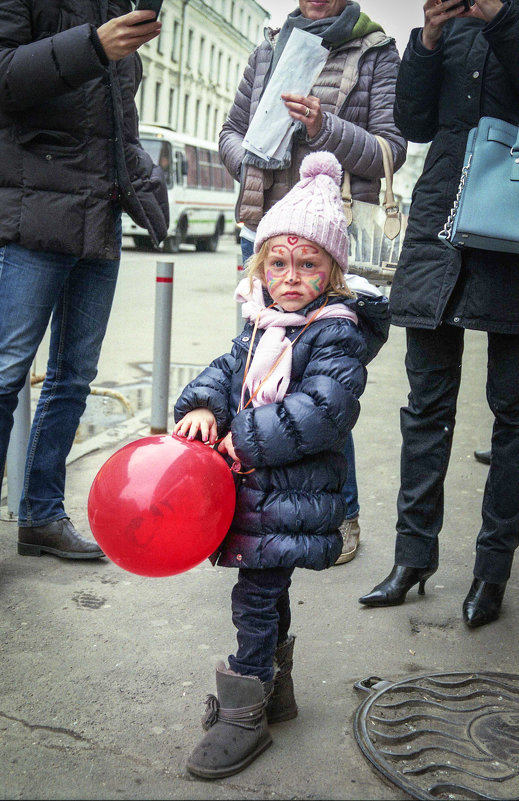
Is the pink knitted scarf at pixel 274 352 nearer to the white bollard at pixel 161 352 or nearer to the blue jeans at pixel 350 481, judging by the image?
the blue jeans at pixel 350 481

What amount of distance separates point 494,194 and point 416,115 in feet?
1.61

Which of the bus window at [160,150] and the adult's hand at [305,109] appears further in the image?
the bus window at [160,150]

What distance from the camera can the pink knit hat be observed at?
2.48 m

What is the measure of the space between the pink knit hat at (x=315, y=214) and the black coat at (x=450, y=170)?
1.91ft

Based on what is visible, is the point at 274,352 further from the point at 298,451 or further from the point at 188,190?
the point at 188,190

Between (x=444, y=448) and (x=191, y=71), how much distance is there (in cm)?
4978

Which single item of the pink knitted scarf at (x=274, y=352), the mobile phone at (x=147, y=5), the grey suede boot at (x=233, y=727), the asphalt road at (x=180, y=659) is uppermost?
the mobile phone at (x=147, y=5)

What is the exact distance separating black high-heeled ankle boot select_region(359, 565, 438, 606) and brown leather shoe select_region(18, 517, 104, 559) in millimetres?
1099

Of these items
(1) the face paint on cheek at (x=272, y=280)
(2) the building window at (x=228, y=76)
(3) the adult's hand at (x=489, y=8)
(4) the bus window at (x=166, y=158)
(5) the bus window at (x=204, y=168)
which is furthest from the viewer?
(2) the building window at (x=228, y=76)

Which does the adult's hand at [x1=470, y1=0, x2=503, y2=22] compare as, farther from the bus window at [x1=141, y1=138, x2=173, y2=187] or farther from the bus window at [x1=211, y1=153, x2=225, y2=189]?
the bus window at [x1=211, y1=153, x2=225, y2=189]

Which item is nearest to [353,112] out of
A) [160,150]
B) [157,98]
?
[160,150]

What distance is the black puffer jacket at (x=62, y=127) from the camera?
301 cm

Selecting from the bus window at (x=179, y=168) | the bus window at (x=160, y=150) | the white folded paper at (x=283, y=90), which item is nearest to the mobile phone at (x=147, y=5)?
the white folded paper at (x=283, y=90)

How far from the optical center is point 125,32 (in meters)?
2.97
